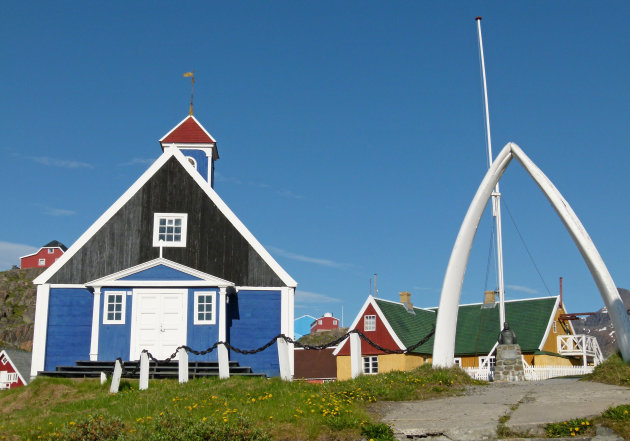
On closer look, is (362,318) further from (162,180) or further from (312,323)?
(312,323)

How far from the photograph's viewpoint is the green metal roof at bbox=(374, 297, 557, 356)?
40375 millimetres

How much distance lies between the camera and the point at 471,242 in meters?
17.8

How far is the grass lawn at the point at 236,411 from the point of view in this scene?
36.6 feet

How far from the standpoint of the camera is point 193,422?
37.8 ft

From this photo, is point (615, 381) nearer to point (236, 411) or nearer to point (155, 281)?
point (236, 411)

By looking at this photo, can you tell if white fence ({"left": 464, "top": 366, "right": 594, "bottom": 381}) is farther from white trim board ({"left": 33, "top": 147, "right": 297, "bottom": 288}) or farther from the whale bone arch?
the whale bone arch

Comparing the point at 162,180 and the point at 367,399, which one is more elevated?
the point at 162,180

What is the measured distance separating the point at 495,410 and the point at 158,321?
14527 millimetres

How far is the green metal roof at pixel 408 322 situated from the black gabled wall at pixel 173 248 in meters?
17.4

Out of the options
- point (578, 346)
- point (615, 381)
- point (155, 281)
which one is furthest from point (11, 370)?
point (615, 381)

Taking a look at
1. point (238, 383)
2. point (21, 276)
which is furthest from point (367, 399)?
point (21, 276)

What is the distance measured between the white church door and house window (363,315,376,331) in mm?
19113

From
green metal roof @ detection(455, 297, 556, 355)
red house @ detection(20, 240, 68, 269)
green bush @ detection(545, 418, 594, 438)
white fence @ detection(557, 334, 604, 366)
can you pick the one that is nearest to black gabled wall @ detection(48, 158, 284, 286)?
green bush @ detection(545, 418, 594, 438)

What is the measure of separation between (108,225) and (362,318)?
2010cm
